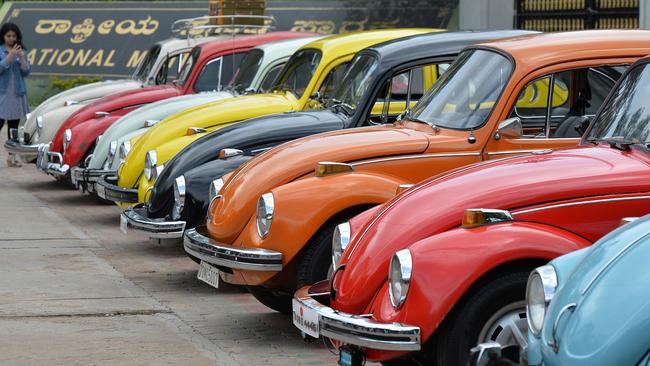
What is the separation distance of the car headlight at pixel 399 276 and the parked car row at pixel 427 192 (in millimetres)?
11

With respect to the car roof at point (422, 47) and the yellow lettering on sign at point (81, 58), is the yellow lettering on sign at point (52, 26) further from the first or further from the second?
the car roof at point (422, 47)

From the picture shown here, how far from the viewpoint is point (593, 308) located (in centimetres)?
399

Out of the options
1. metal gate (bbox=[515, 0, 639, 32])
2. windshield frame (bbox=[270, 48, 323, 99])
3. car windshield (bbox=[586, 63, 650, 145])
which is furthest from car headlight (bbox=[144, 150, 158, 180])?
metal gate (bbox=[515, 0, 639, 32])

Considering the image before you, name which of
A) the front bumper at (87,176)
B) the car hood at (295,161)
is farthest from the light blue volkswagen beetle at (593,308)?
the front bumper at (87,176)

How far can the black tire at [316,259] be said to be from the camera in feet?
23.7

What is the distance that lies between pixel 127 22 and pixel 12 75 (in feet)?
31.1

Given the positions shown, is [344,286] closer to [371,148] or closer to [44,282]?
[371,148]

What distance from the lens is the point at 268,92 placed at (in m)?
12.2

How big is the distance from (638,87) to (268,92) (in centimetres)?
636

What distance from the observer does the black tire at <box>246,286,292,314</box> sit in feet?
26.2

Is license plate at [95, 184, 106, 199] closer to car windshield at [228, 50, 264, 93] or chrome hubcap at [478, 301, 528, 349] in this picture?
car windshield at [228, 50, 264, 93]

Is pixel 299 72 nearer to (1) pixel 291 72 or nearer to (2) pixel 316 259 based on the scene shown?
(1) pixel 291 72

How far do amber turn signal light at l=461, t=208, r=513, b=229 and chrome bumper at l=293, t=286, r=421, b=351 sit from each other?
23.9 inches

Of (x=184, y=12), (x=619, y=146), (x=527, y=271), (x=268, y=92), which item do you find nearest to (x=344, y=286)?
(x=527, y=271)
